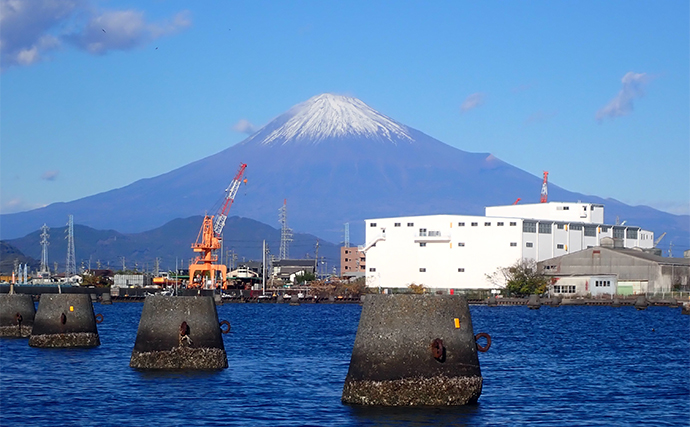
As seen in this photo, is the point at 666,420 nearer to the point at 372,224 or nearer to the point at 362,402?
the point at 362,402

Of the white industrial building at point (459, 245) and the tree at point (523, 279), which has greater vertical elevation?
the white industrial building at point (459, 245)

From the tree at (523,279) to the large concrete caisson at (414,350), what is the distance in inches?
4795

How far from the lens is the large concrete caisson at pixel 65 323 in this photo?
4112 centimetres

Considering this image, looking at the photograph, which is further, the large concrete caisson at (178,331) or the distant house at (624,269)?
the distant house at (624,269)

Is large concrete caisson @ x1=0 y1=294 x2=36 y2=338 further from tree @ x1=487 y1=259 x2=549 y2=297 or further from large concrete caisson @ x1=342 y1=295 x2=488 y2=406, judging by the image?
tree @ x1=487 y1=259 x2=549 y2=297

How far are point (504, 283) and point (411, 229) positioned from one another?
1666 cm

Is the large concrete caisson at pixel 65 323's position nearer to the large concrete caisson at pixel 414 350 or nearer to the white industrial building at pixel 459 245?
the large concrete caisson at pixel 414 350

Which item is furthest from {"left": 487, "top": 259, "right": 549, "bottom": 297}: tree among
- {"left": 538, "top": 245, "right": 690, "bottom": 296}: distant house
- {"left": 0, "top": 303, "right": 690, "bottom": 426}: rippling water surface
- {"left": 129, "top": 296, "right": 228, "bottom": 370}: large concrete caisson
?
{"left": 129, "top": 296, "right": 228, "bottom": 370}: large concrete caisson

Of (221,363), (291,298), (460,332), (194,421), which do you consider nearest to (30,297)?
(221,363)

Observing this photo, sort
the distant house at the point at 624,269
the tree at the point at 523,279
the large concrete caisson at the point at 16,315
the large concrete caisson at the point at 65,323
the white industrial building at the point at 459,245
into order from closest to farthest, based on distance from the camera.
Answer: the large concrete caisson at the point at 65,323, the large concrete caisson at the point at 16,315, the distant house at the point at 624,269, the tree at the point at 523,279, the white industrial building at the point at 459,245

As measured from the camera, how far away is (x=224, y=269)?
18112 cm

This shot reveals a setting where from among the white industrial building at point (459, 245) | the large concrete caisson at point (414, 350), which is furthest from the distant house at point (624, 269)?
the large concrete caisson at point (414, 350)

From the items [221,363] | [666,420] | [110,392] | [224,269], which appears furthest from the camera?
[224,269]

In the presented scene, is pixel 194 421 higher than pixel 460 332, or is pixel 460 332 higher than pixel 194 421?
pixel 460 332
